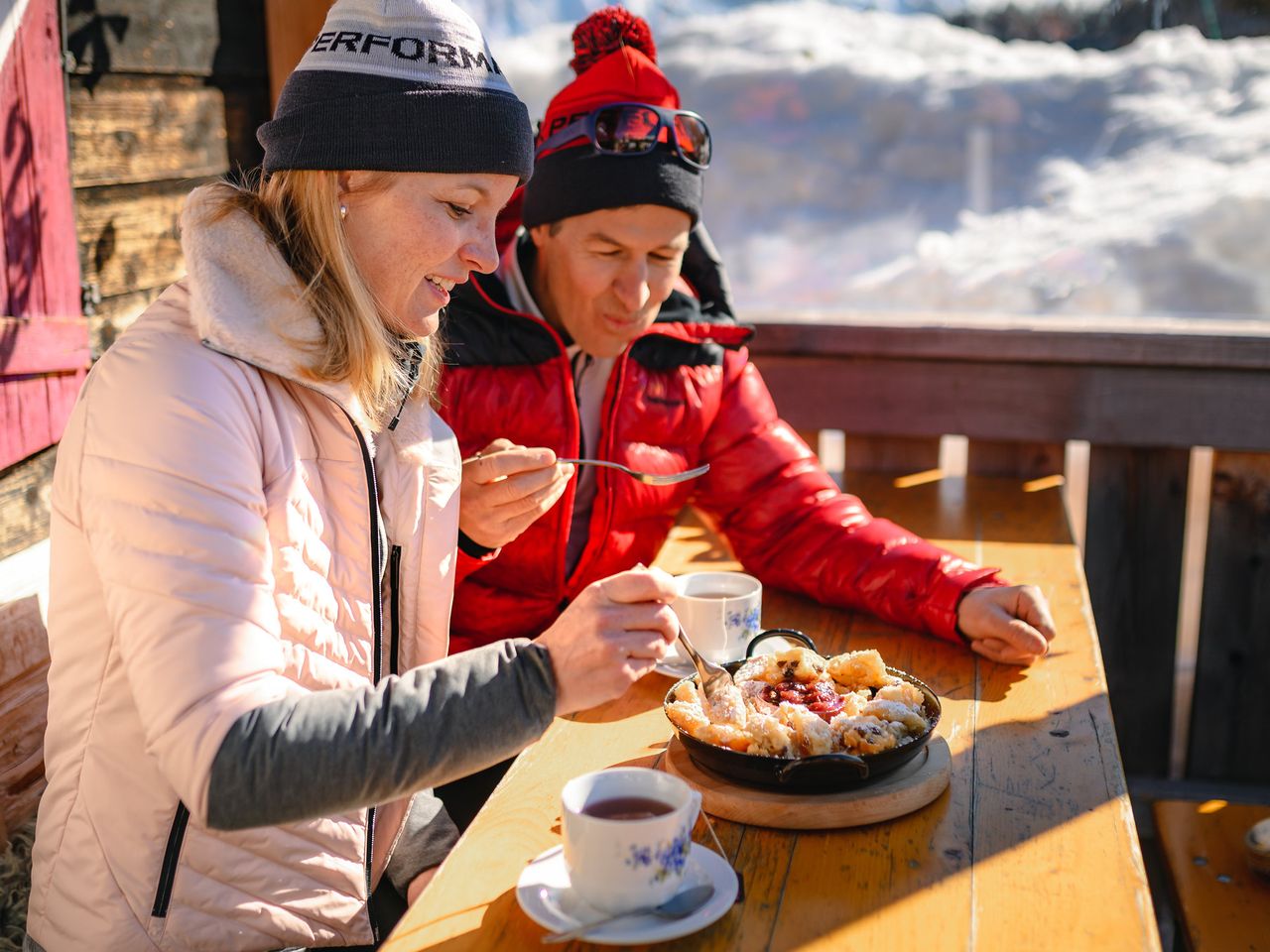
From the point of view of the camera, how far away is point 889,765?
148 centimetres

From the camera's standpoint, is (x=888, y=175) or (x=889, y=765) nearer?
(x=889, y=765)

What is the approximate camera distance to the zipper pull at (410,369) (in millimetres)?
1730

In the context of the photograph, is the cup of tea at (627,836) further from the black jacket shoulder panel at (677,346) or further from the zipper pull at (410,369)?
the black jacket shoulder panel at (677,346)

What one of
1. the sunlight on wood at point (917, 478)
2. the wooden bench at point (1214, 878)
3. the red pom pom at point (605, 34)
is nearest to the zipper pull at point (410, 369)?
the red pom pom at point (605, 34)

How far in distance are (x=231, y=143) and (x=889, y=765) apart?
99.5 inches

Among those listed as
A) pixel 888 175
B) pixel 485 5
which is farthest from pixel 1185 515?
pixel 485 5

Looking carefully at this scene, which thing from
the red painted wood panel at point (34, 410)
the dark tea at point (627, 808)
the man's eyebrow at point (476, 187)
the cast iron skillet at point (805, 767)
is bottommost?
the cast iron skillet at point (805, 767)

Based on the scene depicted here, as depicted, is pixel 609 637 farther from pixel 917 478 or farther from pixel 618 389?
pixel 917 478

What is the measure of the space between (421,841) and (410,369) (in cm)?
73

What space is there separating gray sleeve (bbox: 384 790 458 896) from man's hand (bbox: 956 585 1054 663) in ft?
2.92

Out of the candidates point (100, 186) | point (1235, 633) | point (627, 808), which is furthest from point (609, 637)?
point (1235, 633)

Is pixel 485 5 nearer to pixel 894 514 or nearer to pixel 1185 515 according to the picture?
pixel 894 514

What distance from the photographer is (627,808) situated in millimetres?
1253

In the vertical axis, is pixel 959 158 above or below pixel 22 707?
above
